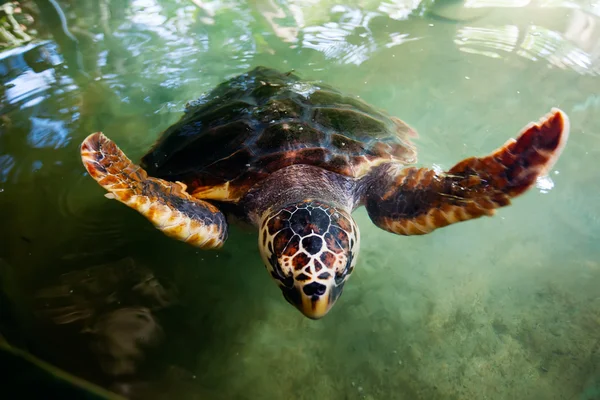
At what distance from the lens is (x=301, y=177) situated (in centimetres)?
183

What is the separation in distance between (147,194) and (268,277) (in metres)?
0.85

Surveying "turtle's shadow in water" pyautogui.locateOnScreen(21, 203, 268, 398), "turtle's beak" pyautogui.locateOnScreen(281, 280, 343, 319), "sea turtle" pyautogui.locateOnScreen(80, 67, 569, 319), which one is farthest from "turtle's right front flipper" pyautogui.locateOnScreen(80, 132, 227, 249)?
"turtle's beak" pyautogui.locateOnScreen(281, 280, 343, 319)

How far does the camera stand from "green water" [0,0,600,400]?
63.1 inches

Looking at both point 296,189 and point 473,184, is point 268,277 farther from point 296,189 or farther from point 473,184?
point 473,184

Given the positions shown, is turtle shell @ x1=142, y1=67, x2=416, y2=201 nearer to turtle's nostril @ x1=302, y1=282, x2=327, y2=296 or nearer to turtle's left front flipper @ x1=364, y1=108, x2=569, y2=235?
turtle's left front flipper @ x1=364, y1=108, x2=569, y2=235

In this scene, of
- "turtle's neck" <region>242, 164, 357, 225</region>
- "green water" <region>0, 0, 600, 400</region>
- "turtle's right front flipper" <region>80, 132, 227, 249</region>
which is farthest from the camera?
"turtle's neck" <region>242, 164, 357, 225</region>

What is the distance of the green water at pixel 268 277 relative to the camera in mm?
1602

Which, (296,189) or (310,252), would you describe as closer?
(310,252)

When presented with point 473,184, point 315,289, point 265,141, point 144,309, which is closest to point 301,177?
point 265,141

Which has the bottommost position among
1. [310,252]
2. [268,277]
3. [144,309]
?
[268,277]

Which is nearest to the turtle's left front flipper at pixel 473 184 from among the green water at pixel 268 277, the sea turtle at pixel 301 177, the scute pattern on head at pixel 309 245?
the sea turtle at pixel 301 177

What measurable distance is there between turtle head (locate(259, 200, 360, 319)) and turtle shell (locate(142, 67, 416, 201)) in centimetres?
33

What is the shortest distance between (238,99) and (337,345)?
59.8 inches

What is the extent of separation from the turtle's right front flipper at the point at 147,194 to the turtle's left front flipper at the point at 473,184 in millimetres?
967
